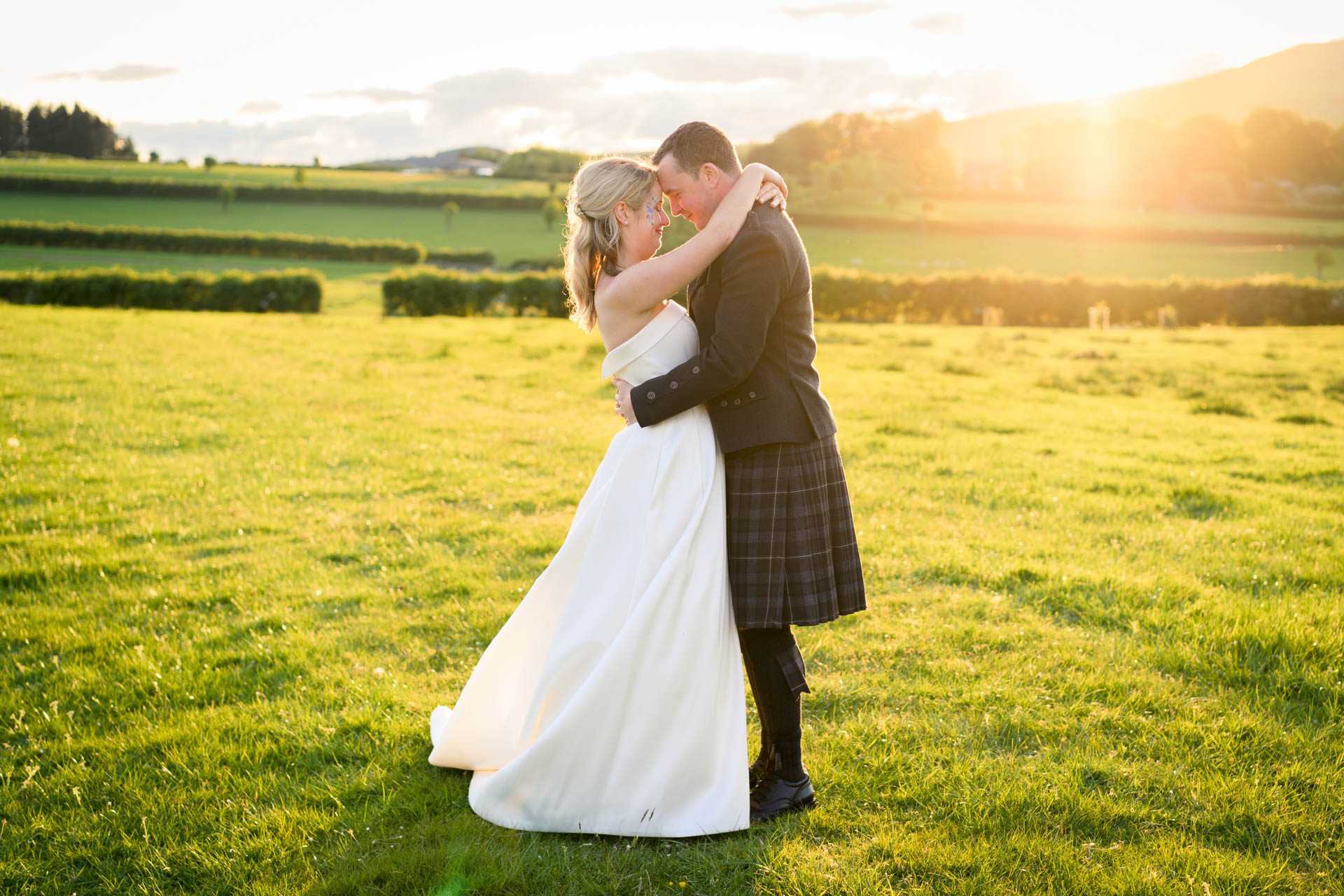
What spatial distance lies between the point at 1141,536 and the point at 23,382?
54.6ft

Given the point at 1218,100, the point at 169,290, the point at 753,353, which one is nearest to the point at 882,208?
the point at 169,290

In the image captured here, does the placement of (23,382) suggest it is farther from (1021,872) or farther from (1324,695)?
(1324,695)

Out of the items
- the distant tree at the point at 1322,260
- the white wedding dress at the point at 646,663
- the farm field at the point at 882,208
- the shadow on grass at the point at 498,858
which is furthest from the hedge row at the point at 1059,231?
the shadow on grass at the point at 498,858

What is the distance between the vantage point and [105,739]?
467cm

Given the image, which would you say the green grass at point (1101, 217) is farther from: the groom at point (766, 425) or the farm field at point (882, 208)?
the groom at point (766, 425)

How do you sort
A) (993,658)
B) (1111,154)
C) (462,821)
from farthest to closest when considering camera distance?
(1111,154)
(993,658)
(462,821)

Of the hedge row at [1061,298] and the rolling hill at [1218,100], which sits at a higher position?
the rolling hill at [1218,100]

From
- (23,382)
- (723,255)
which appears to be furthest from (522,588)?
(23,382)

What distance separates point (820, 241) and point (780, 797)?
56.7 meters

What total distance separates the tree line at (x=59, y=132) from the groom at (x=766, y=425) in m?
111

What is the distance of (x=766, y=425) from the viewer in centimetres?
380

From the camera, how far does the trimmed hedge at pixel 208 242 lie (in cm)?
5181

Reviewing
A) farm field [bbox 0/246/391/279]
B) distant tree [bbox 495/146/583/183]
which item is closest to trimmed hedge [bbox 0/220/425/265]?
farm field [bbox 0/246/391/279]

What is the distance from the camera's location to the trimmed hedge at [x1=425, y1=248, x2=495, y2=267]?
56.1m
